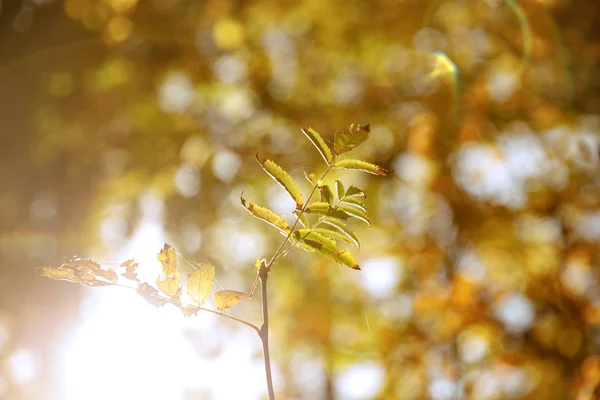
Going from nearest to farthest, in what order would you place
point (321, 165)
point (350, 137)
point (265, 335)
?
point (265, 335)
point (350, 137)
point (321, 165)

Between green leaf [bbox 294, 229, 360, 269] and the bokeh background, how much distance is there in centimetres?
261

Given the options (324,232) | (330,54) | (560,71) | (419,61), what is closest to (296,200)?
(324,232)

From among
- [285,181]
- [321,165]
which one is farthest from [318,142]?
[321,165]

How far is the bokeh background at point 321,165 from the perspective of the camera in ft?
11.1

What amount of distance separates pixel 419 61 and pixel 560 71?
129 centimetres

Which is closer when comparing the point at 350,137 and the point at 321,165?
the point at 350,137

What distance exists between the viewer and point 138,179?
184 inches

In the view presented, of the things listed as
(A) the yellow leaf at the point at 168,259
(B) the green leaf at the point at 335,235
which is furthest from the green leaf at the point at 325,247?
(A) the yellow leaf at the point at 168,259

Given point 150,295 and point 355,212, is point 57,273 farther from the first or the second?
point 355,212

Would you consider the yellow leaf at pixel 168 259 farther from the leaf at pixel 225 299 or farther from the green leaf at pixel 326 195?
the green leaf at pixel 326 195

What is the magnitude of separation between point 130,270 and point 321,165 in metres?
3.23

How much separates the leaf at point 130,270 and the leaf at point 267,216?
0.42 ft

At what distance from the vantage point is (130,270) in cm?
47

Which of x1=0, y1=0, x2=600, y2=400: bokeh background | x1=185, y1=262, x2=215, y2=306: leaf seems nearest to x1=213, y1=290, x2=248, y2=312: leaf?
x1=185, y1=262, x2=215, y2=306: leaf
